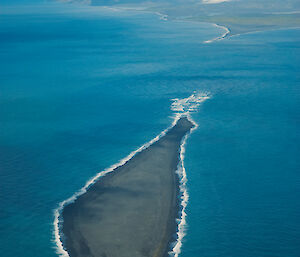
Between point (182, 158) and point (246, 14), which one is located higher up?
point (246, 14)

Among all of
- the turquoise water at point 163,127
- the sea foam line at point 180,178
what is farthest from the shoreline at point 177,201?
the turquoise water at point 163,127

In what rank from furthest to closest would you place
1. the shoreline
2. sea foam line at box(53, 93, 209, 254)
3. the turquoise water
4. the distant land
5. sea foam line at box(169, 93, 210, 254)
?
the distant land < the turquoise water < sea foam line at box(169, 93, 210, 254) < sea foam line at box(53, 93, 209, 254) < the shoreline

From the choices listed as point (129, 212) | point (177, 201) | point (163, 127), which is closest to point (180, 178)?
point (177, 201)

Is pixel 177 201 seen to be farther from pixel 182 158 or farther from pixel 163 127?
pixel 163 127

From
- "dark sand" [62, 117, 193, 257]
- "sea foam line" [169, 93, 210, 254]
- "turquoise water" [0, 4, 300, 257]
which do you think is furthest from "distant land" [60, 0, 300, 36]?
"dark sand" [62, 117, 193, 257]

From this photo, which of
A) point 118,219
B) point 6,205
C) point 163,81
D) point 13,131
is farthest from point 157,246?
point 163,81

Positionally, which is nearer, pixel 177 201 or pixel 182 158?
pixel 177 201

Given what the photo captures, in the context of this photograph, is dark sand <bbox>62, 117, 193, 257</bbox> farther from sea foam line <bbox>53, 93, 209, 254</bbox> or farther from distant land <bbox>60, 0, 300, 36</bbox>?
distant land <bbox>60, 0, 300, 36</bbox>
